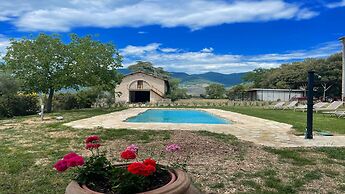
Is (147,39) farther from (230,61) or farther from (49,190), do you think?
(49,190)

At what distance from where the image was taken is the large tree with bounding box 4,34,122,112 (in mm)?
19188

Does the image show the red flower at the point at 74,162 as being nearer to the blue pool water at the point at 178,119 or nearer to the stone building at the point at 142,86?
the blue pool water at the point at 178,119

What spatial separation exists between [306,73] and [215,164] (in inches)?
1722

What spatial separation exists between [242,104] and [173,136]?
2590 cm

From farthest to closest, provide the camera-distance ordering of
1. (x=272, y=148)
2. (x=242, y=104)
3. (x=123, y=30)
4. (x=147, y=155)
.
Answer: (x=123, y=30) < (x=242, y=104) < (x=272, y=148) < (x=147, y=155)

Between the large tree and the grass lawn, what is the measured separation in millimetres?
11524

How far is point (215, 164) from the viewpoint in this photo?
18.5 feet

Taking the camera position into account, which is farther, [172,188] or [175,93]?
[175,93]

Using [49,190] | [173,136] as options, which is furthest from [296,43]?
[49,190]

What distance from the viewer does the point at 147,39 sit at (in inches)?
2202

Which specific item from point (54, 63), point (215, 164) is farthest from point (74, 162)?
point (54, 63)

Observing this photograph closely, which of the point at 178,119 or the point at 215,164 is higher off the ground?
the point at 215,164

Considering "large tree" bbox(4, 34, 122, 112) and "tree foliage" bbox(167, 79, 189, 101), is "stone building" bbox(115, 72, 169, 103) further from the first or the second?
"large tree" bbox(4, 34, 122, 112)

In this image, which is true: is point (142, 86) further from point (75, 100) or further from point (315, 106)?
point (315, 106)
